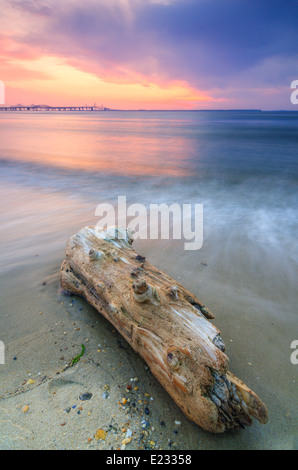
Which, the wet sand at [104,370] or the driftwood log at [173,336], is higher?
the driftwood log at [173,336]

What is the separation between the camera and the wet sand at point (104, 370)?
208 cm

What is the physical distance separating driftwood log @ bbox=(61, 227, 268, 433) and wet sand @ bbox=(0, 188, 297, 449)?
24 centimetres

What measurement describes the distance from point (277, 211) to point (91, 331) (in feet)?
21.0

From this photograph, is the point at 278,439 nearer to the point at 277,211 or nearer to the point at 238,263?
the point at 238,263

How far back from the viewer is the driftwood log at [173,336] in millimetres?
2045

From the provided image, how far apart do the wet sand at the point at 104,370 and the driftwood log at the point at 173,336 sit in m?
0.24

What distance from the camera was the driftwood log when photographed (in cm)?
204

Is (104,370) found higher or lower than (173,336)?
lower

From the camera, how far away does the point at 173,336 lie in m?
2.28

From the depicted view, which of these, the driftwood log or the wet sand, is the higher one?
the driftwood log

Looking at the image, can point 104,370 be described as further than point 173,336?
Yes

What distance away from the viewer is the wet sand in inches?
82.0

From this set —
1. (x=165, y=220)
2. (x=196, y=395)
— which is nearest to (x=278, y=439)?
(x=196, y=395)

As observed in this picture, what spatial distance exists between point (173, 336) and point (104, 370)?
34.4 inches
